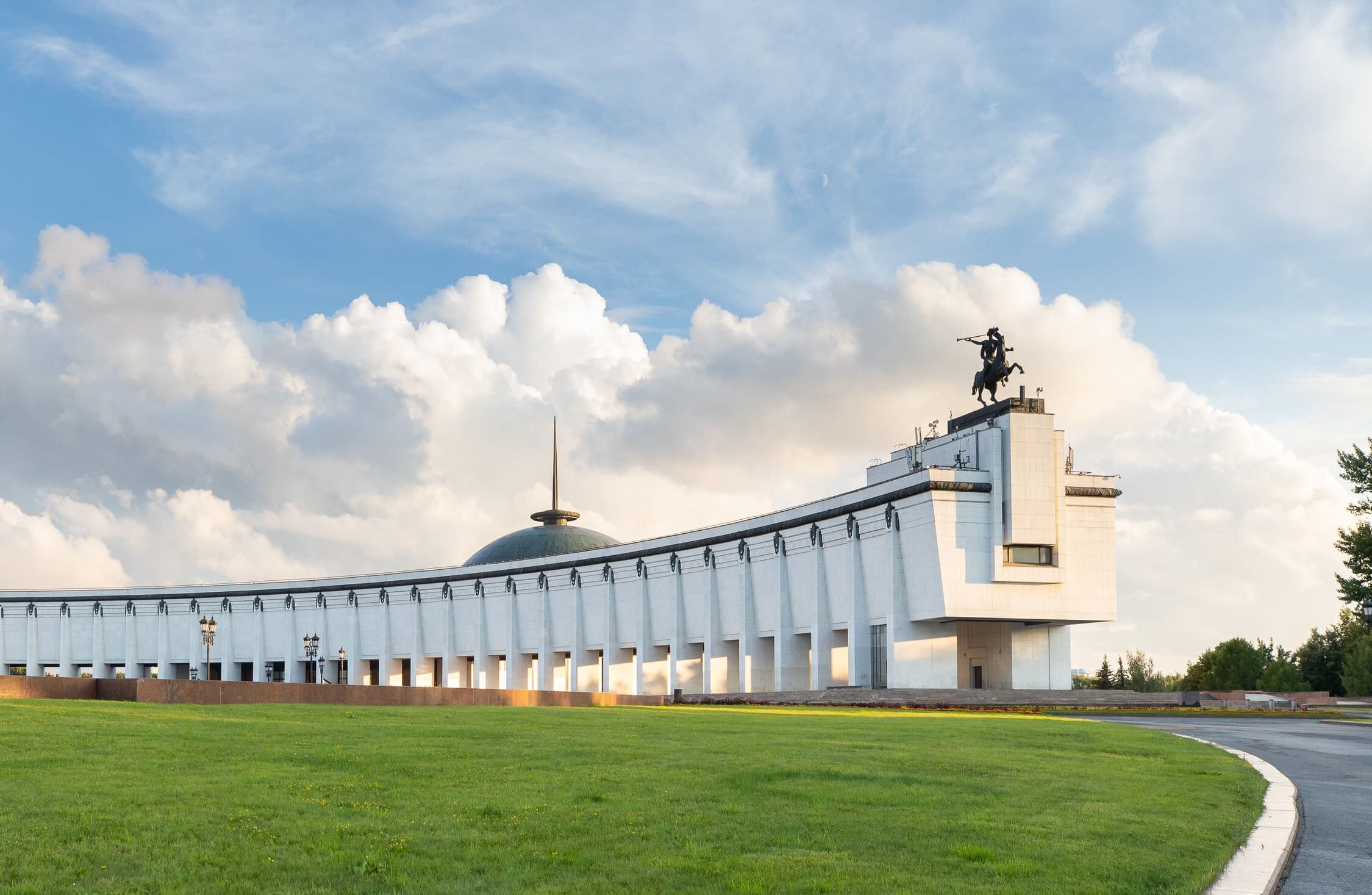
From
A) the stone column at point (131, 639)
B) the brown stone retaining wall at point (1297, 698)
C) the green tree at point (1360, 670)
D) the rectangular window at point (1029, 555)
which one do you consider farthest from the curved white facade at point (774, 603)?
the green tree at point (1360, 670)

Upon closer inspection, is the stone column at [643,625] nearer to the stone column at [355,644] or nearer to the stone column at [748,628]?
the stone column at [748,628]

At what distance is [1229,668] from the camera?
112m

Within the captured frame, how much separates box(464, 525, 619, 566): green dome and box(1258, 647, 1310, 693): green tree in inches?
2439

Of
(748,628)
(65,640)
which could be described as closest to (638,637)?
(748,628)

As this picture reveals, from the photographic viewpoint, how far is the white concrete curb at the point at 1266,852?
37.4 ft

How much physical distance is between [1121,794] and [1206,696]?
61.8m

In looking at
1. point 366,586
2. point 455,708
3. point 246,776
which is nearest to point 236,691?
point 455,708

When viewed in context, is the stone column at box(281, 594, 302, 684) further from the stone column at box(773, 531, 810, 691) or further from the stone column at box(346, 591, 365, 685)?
the stone column at box(773, 531, 810, 691)

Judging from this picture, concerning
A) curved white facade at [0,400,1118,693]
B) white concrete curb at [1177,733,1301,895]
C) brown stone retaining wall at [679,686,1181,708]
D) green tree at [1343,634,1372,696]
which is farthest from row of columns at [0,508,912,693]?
white concrete curb at [1177,733,1301,895]

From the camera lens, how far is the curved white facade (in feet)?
248

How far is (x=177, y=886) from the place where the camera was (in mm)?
10594

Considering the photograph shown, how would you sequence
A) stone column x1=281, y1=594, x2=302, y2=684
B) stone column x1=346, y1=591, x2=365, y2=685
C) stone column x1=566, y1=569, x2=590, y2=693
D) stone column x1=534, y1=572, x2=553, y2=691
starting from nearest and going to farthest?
stone column x1=566, y1=569, x2=590, y2=693
stone column x1=534, y1=572, x2=553, y2=691
stone column x1=346, y1=591, x2=365, y2=685
stone column x1=281, y1=594, x2=302, y2=684

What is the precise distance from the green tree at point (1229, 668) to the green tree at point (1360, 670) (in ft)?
31.5

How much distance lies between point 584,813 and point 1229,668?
109432 millimetres
